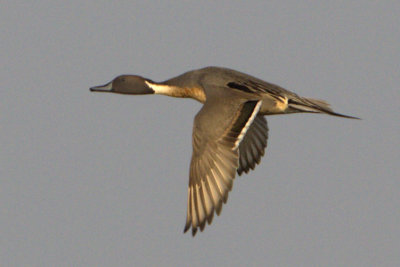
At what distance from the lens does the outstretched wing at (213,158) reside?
809cm

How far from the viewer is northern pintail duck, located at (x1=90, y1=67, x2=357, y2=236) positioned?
8.16 meters

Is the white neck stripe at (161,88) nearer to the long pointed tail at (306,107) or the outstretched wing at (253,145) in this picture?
the outstretched wing at (253,145)

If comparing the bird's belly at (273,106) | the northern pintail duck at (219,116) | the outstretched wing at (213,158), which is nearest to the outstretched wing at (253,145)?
the northern pintail duck at (219,116)

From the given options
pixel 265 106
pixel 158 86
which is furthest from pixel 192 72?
pixel 265 106

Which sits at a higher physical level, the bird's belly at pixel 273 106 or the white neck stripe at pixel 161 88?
the white neck stripe at pixel 161 88

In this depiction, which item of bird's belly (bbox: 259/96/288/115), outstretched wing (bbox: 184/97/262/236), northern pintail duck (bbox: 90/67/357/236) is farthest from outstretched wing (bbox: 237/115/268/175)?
outstretched wing (bbox: 184/97/262/236)

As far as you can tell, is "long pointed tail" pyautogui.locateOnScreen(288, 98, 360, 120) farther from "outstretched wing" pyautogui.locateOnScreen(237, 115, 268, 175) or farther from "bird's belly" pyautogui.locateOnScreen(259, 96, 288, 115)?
"outstretched wing" pyautogui.locateOnScreen(237, 115, 268, 175)

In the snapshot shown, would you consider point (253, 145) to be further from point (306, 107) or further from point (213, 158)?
point (213, 158)

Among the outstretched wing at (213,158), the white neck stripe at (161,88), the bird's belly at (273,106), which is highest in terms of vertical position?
the white neck stripe at (161,88)

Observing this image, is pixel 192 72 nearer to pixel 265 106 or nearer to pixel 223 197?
pixel 265 106

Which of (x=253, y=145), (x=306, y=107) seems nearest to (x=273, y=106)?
(x=306, y=107)

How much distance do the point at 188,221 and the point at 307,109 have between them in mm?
2409

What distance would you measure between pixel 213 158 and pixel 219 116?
0.56m

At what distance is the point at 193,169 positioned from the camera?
8.38m
